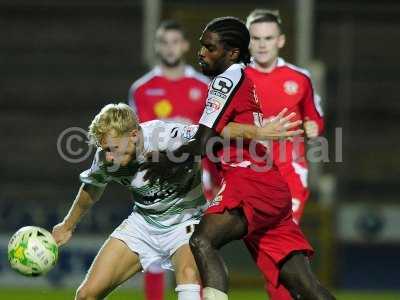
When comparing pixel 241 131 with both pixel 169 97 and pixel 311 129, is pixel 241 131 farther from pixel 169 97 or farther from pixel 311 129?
pixel 169 97

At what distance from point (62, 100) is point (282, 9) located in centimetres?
251

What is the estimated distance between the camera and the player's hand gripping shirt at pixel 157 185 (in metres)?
5.75

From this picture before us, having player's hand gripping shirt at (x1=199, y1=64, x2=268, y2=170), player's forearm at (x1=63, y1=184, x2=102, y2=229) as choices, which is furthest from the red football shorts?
player's forearm at (x1=63, y1=184, x2=102, y2=229)

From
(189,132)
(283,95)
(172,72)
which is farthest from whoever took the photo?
(172,72)

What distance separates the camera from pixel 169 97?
8.85 m

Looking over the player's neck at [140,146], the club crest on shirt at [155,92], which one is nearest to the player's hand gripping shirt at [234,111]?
the player's neck at [140,146]

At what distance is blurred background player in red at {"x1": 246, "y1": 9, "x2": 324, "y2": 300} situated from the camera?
22.9 ft

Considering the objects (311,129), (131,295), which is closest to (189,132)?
(311,129)

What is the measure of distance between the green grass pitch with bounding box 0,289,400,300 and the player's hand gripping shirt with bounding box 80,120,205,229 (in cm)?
345

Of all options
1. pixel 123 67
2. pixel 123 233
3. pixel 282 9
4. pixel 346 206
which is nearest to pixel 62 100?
pixel 123 67

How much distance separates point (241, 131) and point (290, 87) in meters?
1.69

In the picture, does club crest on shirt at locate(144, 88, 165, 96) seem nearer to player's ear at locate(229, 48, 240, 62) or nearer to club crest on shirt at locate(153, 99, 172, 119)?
club crest on shirt at locate(153, 99, 172, 119)

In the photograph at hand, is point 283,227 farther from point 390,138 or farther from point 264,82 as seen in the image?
point 390,138

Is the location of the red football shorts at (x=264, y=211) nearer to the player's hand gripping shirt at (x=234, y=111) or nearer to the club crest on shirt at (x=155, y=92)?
the player's hand gripping shirt at (x=234, y=111)
